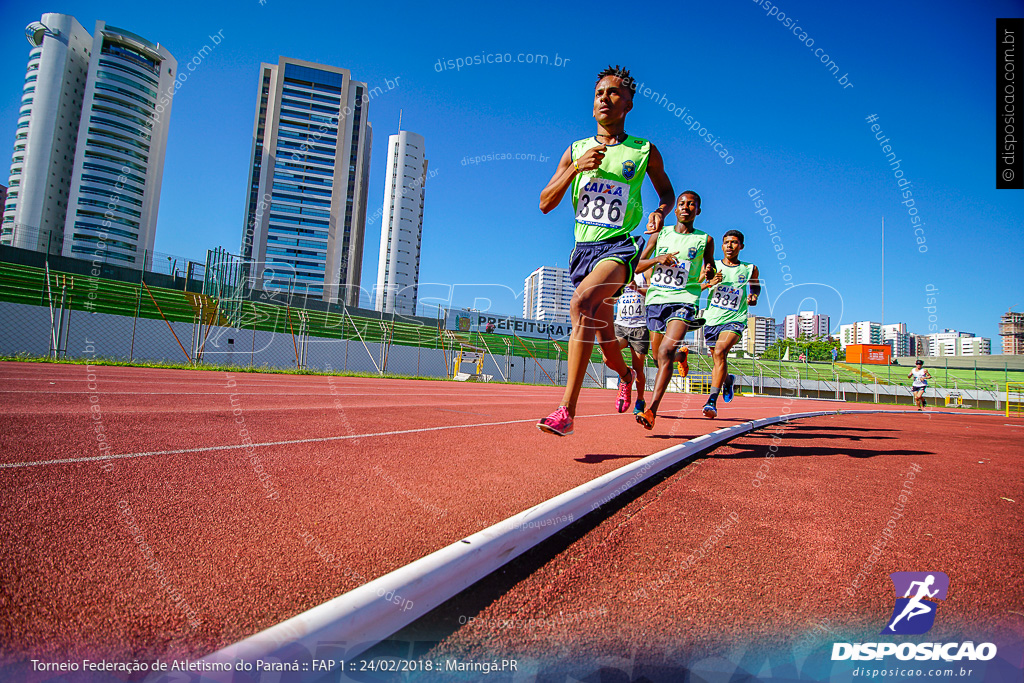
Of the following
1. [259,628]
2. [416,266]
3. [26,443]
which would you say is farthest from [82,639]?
[416,266]

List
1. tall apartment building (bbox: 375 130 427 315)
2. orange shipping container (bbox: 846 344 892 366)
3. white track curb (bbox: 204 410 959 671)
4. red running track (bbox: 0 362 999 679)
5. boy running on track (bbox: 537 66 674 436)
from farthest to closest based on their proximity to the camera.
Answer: tall apartment building (bbox: 375 130 427 315)
orange shipping container (bbox: 846 344 892 366)
boy running on track (bbox: 537 66 674 436)
red running track (bbox: 0 362 999 679)
white track curb (bbox: 204 410 959 671)

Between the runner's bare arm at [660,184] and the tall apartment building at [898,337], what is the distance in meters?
202

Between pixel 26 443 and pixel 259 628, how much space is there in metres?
2.68

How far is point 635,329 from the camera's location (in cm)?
536

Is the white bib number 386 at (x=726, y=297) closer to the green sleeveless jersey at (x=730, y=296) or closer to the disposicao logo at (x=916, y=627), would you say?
the green sleeveless jersey at (x=730, y=296)

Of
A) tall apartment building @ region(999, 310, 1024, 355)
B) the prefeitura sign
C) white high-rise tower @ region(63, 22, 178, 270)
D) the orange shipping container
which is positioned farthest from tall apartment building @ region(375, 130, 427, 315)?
tall apartment building @ region(999, 310, 1024, 355)

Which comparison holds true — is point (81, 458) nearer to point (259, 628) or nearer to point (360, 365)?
point (259, 628)

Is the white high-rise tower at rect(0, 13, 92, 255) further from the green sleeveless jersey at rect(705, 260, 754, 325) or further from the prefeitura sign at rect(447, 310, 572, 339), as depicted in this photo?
the green sleeveless jersey at rect(705, 260, 754, 325)

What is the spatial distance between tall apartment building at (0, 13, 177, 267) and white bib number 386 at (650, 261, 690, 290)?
321 ft

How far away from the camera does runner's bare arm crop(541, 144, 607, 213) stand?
3.11 meters

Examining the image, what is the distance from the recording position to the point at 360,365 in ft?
79.4

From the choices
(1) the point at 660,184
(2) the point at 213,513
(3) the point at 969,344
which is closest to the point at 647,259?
(1) the point at 660,184

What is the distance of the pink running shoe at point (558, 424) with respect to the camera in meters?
3.11

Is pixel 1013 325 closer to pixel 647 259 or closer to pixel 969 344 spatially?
pixel 647 259
